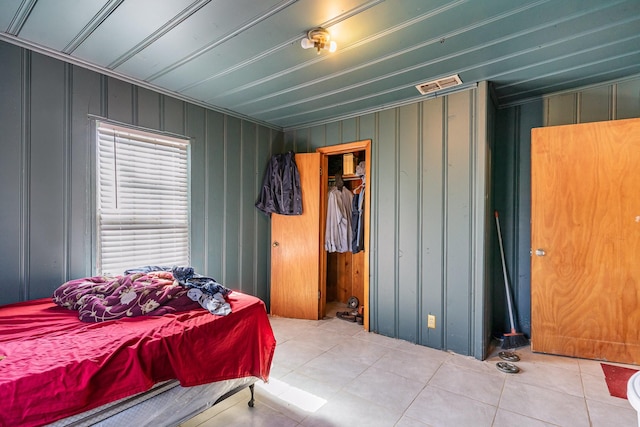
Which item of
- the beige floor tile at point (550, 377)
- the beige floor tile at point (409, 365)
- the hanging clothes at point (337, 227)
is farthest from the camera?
the hanging clothes at point (337, 227)

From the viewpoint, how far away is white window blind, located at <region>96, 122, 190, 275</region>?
2439 mm

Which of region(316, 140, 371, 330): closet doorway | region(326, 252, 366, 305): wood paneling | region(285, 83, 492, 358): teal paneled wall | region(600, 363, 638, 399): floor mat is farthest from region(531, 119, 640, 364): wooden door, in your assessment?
region(326, 252, 366, 305): wood paneling

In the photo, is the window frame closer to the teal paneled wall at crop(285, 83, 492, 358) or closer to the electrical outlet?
the teal paneled wall at crop(285, 83, 492, 358)

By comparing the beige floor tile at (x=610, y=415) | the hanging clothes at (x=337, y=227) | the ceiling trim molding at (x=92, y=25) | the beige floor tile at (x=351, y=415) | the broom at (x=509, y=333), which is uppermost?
the ceiling trim molding at (x=92, y=25)

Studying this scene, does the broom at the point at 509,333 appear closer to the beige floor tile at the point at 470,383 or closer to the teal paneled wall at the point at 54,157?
the beige floor tile at the point at 470,383

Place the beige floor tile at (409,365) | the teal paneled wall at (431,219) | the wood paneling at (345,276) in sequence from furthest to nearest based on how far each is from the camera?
the wood paneling at (345,276) → the teal paneled wall at (431,219) → the beige floor tile at (409,365)

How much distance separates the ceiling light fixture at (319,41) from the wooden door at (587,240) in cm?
208

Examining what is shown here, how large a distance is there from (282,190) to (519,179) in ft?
8.46

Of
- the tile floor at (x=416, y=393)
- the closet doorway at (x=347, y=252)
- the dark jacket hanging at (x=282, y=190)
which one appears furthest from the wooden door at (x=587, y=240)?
the dark jacket hanging at (x=282, y=190)

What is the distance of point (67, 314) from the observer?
5.74 feet

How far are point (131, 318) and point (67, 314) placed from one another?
42 centimetres

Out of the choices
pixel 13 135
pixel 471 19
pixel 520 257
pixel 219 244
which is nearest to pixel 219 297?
pixel 219 244

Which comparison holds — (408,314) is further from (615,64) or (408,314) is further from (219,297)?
(615,64)

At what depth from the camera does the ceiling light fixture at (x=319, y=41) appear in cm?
184
